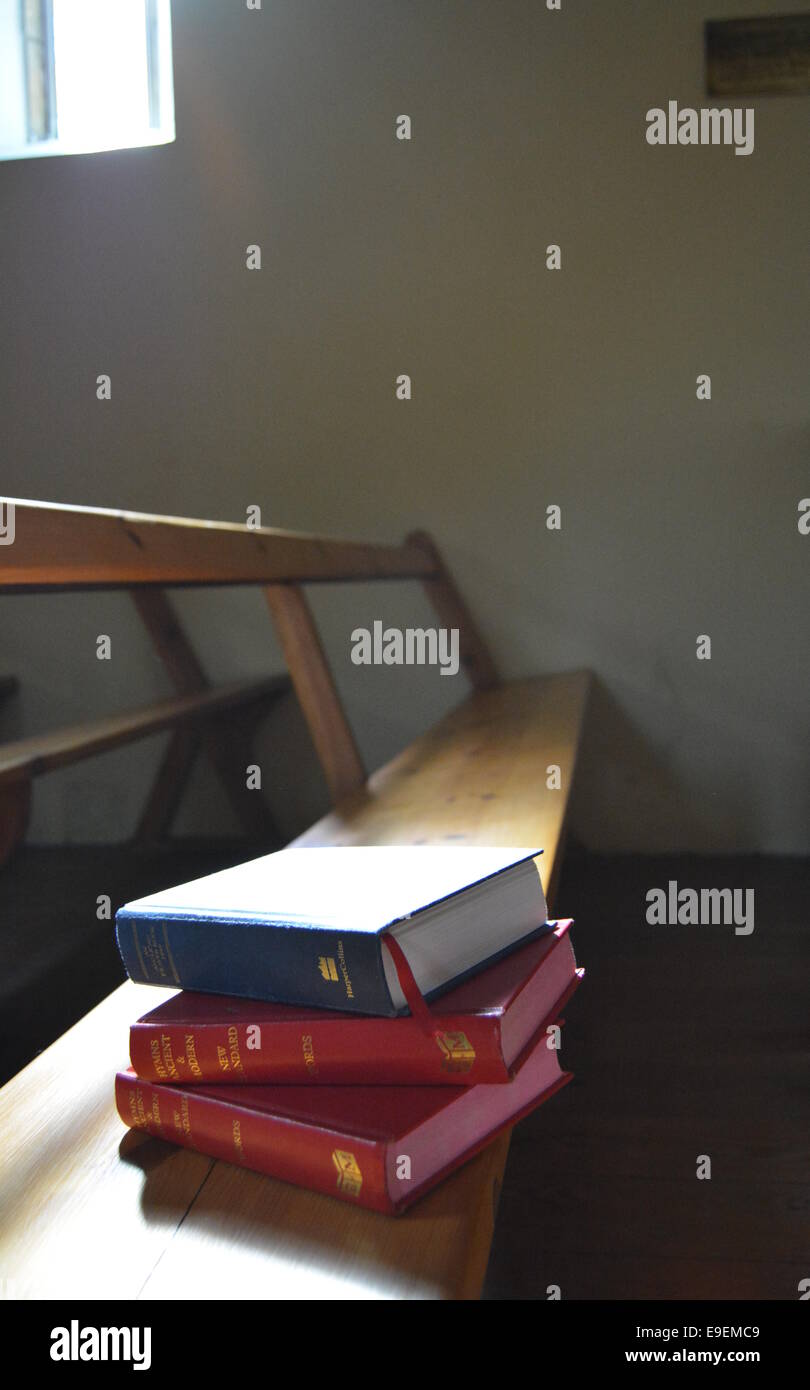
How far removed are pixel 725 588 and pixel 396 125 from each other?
143cm

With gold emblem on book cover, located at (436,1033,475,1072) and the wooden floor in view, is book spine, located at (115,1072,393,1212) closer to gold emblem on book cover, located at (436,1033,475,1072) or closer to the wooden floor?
gold emblem on book cover, located at (436,1033,475,1072)

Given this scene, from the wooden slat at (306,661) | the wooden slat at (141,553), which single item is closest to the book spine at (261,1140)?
the wooden slat at (141,553)

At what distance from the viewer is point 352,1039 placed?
1.98ft

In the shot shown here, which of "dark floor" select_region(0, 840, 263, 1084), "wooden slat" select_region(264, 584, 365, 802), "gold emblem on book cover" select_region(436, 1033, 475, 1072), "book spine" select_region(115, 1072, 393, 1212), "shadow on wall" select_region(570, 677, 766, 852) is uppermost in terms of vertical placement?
"wooden slat" select_region(264, 584, 365, 802)

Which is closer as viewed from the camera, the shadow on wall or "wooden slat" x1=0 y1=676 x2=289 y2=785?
"wooden slat" x1=0 y1=676 x2=289 y2=785

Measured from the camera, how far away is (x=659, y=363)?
2.68 m

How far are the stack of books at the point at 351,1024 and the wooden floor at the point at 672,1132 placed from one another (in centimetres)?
57

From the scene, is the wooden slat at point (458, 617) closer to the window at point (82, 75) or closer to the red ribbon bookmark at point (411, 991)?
the window at point (82, 75)

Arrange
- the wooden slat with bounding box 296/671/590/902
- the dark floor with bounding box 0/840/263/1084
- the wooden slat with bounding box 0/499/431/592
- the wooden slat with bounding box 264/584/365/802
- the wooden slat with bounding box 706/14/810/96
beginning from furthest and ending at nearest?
the wooden slat with bounding box 706/14/810/96, the dark floor with bounding box 0/840/263/1084, the wooden slat with bounding box 264/584/365/802, the wooden slat with bounding box 296/671/590/902, the wooden slat with bounding box 0/499/431/592

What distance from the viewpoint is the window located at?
2898 mm

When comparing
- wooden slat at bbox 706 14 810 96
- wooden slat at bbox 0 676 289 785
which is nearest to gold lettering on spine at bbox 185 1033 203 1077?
wooden slat at bbox 0 676 289 785

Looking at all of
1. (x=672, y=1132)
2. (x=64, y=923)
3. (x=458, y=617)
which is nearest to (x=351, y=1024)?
(x=672, y=1132)

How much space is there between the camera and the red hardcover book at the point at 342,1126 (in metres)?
0.56
